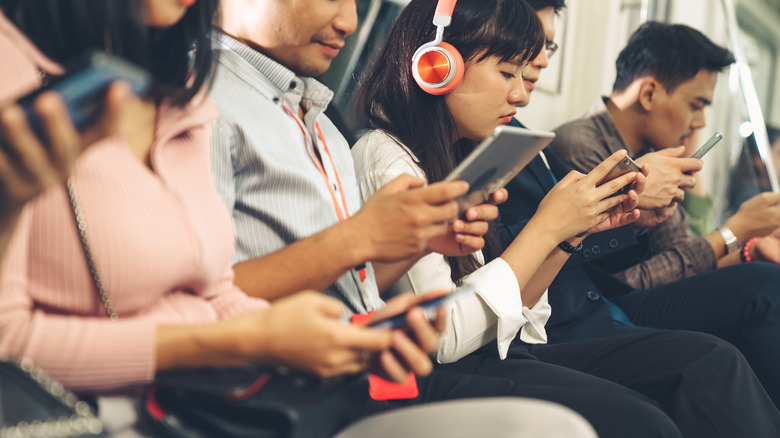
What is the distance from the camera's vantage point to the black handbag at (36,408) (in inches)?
27.0

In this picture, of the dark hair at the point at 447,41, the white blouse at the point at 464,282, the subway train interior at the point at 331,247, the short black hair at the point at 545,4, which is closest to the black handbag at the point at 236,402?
the subway train interior at the point at 331,247

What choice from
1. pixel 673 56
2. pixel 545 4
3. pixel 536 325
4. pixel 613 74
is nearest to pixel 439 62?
pixel 536 325

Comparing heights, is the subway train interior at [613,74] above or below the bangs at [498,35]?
below

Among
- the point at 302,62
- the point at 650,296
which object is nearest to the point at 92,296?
the point at 302,62

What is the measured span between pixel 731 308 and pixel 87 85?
1938 millimetres

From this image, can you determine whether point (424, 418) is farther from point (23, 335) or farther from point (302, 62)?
point (302, 62)

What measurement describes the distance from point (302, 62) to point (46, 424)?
825 millimetres

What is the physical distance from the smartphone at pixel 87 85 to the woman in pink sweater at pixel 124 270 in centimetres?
6

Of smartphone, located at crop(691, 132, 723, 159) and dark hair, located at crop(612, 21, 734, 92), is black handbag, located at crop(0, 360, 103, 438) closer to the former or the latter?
smartphone, located at crop(691, 132, 723, 159)

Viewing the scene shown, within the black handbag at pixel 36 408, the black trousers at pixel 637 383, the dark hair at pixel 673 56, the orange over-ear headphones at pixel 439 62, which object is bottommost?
the black trousers at pixel 637 383

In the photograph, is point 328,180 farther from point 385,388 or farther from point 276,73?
point 385,388

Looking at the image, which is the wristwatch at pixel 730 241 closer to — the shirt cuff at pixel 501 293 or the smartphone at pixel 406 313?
the shirt cuff at pixel 501 293

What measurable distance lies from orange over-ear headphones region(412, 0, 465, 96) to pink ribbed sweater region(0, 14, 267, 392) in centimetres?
82

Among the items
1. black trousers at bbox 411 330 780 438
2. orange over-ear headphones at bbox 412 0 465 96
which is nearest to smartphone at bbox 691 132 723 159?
black trousers at bbox 411 330 780 438
